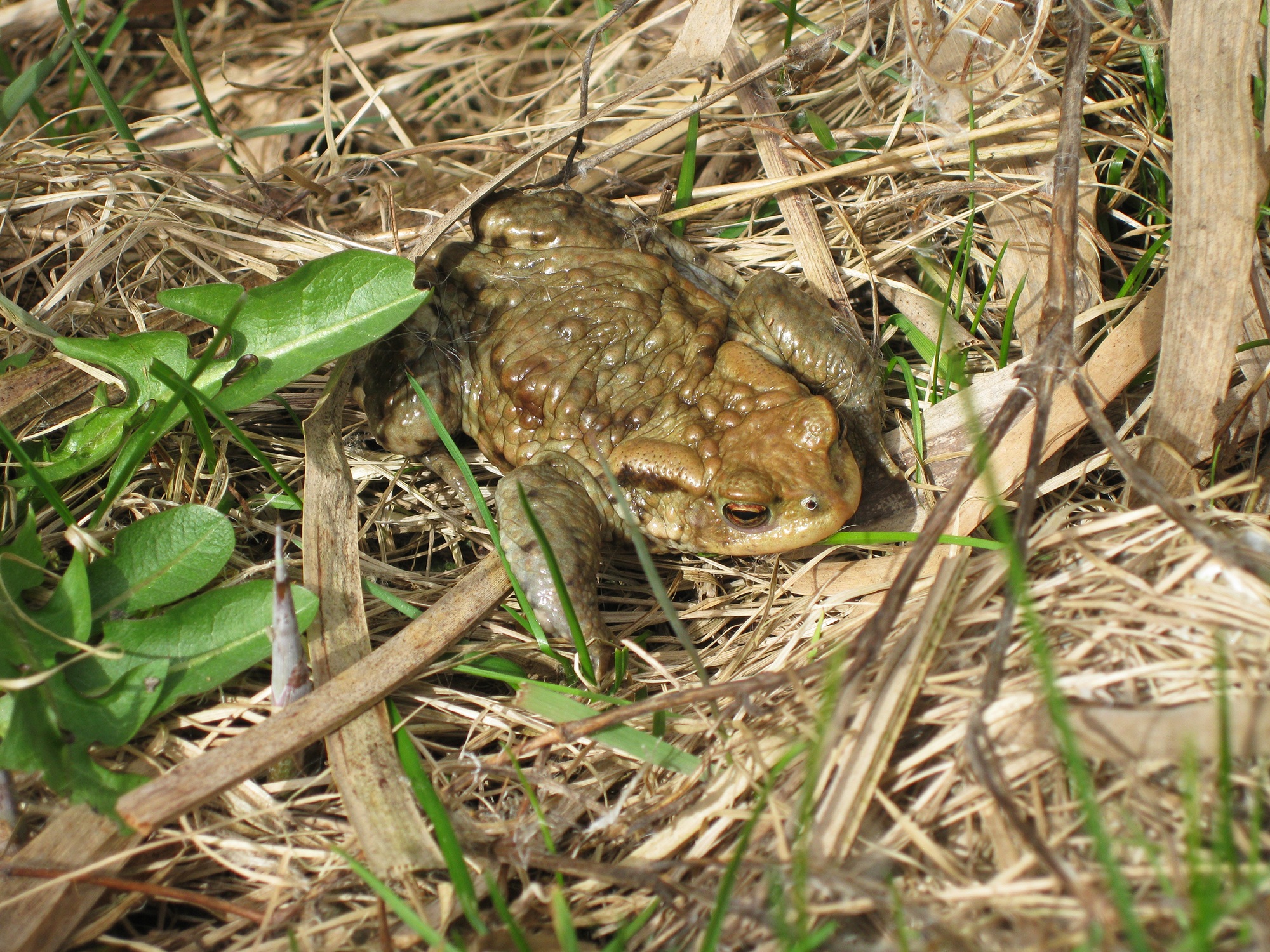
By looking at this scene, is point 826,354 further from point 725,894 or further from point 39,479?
point 39,479

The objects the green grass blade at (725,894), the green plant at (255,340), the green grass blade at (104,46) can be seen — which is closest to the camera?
the green grass blade at (725,894)

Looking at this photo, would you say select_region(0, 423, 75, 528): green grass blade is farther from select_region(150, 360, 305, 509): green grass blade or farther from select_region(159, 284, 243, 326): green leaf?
select_region(159, 284, 243, 326): green leaf

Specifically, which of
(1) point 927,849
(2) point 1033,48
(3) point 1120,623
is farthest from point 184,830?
(2) point 1033,48

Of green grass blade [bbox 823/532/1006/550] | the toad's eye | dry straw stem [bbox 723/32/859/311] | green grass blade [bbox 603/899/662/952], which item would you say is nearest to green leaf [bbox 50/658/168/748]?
green grass blade [bbox 603/899/662/952]

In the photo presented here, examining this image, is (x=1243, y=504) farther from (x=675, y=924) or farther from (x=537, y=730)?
(x=537, y=730)

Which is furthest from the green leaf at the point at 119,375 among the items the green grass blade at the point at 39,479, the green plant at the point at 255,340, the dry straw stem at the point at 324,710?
the dry straw stem at the point at 324,710

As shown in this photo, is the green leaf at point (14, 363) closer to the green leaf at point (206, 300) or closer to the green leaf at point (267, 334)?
the green leaf at point (267, 334)

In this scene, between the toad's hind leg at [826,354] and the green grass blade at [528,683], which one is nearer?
the green grass blade at [528,683]
